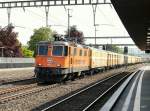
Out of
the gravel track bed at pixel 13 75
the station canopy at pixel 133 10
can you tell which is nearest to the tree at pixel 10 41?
the gravel track bed at pixel 13 75

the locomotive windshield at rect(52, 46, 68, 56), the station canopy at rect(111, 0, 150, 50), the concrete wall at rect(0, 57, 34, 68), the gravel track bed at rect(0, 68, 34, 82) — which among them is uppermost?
the station canopy at rect(111, 0, 150, 50)

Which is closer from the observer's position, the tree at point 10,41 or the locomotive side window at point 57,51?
the locomotive side window at point 57,51

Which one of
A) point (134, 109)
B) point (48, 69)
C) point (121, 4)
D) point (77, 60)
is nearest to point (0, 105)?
point (134, 109)

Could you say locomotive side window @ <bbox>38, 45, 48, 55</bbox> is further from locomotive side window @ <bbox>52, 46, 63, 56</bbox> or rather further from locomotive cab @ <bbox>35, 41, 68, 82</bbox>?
locomotive side window @ <bbox>52, 46, 63, 56</bbox>

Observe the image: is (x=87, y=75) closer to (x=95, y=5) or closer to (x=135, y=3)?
(x=95, y=5)

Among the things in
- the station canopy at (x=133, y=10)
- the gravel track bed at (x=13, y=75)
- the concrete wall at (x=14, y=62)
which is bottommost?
the gravel track bed at (x=13, y=75)

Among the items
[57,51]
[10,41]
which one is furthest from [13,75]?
[10,41]

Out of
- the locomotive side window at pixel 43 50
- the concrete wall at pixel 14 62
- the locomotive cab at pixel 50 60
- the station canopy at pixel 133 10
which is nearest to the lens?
the station canopy at pixel 133 10

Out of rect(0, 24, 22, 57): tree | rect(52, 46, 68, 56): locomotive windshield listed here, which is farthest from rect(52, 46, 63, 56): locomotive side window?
rect(0, 24, 22, 57): tree

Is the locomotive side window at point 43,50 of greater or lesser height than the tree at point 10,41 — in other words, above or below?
below

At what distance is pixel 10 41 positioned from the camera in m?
82.3

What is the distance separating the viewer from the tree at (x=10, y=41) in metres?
80.8

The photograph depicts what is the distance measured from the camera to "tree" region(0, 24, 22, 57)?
80.8 metres

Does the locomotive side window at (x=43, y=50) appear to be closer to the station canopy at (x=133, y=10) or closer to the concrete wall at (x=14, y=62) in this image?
the station canopy at (x=133, y=10)
